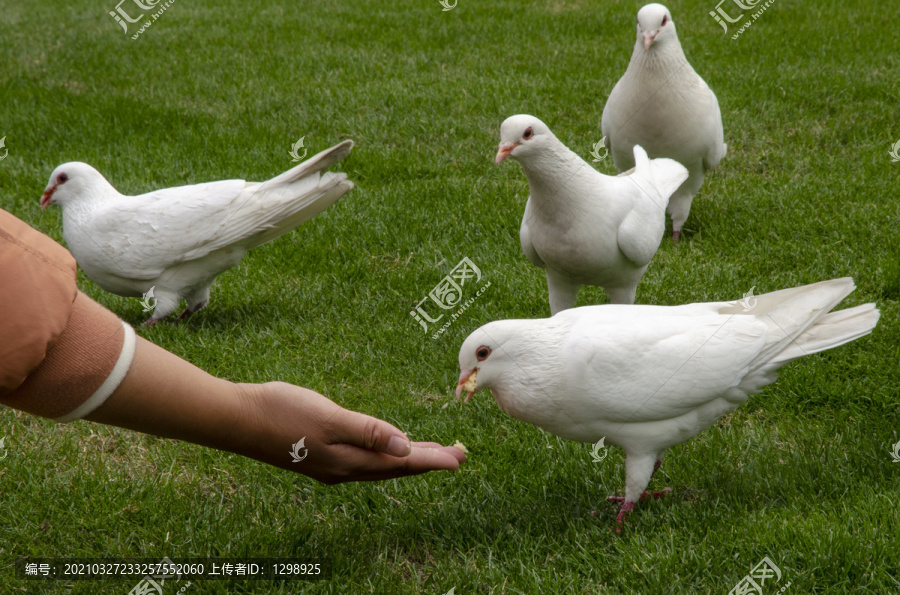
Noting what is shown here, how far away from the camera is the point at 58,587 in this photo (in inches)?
106

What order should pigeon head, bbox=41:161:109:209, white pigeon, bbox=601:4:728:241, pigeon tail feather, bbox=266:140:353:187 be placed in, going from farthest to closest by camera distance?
white pigeon, bbox=601:4:728:241 → pigeon head, bbox=41:161:109:209 → pigeon tail feather, bbox=266:140:353:187

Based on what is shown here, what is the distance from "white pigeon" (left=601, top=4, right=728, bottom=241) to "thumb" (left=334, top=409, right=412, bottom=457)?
315 cm

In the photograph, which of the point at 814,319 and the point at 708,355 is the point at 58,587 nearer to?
the point at 708,355

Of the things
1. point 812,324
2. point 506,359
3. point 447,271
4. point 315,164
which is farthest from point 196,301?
point 812,324

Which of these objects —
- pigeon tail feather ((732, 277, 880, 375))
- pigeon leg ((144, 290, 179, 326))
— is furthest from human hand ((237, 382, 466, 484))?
pigeon leg ((144, 290, 179, 326))

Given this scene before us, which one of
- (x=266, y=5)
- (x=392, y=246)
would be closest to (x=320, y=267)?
(x=392, y=246)

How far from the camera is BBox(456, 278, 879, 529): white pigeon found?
2729 mm

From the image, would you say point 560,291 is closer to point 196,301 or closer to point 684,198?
point 684,198

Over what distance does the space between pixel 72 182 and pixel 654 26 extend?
3.47 meters

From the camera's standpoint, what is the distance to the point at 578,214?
365 centimetres

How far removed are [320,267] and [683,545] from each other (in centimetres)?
309

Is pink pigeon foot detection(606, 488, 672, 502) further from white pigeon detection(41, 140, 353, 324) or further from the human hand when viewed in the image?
white pigeon detection(41, 140, 353, 324)

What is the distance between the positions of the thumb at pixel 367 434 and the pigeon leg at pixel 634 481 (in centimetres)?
85

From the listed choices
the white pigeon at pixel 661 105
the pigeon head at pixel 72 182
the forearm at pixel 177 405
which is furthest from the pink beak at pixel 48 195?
the white pigeon at pixel 661 105
